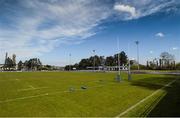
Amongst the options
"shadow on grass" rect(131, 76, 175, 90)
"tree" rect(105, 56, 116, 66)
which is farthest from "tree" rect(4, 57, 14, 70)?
"shadow on grass" rect(131, 76, 175, 90)

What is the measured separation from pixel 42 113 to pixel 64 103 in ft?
10.7

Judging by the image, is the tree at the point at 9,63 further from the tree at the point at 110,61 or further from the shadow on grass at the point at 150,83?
the shadow on grass at the point at 150,83

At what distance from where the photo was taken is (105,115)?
12.8 m

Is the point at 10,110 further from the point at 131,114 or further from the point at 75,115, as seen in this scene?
the point at 131,114

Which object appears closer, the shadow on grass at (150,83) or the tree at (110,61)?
the shadow on grass at (150,83)

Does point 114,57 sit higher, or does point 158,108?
point 114,57

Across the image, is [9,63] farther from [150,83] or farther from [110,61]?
Result: [150,83]

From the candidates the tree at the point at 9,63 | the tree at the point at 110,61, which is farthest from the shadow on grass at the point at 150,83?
the tree at the point at 9,63

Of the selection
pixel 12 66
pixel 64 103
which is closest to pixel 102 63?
pixel 12 66

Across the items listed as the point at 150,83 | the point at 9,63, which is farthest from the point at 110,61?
the point at 150,83

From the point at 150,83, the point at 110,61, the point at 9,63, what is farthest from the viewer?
the point at 110,61

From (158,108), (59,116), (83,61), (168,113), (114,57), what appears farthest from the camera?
(83,61)

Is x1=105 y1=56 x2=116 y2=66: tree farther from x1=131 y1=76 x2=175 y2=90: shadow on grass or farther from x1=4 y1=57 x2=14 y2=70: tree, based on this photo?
x1=131 y1=76 x2=175 y2=90: shadow on grass

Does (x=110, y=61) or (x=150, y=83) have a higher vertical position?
(x=110, y=61)
